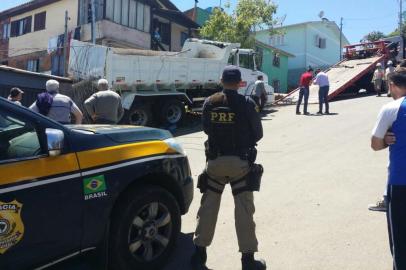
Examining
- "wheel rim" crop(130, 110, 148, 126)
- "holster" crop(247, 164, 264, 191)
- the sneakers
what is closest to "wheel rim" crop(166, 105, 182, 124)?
"wheel rim" crop(130, 110, 148, 126)

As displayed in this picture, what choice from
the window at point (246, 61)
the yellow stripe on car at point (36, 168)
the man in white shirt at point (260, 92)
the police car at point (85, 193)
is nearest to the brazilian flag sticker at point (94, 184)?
the police car at point (85, 193)

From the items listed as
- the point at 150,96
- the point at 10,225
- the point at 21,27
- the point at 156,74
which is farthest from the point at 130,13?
the point at 10,225

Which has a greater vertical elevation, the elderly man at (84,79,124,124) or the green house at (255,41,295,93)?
the green house at (255,41,295,93)

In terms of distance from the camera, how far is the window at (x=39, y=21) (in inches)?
1085

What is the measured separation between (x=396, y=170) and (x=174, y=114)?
12.4 metres

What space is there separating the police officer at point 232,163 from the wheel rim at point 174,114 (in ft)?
36.6

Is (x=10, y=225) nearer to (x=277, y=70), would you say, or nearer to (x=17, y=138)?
(x=17, y=138)

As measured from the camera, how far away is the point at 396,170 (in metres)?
3.46

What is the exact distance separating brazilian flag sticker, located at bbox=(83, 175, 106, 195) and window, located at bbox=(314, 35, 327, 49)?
1696 inches

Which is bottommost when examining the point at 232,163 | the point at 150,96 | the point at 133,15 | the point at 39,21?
the point at 232,163

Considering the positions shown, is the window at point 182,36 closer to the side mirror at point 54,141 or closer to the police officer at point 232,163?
the police officer at point 232,163

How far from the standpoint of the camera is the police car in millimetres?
3182

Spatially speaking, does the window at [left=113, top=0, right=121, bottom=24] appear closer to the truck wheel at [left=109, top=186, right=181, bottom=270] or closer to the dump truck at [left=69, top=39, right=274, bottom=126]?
the dump truck at [left=69, top=39, right=274, bottom=126]

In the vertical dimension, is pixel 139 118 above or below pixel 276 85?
below
